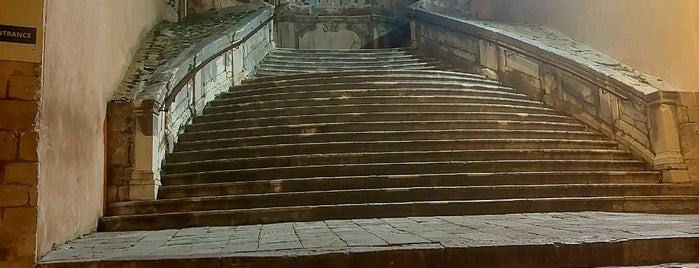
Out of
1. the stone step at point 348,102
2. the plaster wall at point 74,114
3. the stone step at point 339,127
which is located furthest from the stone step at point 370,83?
the plaster wall at point 74,114

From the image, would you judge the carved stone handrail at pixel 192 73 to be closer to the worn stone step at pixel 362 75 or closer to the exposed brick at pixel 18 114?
the worn stone step at pixel 362 75

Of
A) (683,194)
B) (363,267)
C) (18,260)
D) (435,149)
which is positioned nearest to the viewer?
(363,267)

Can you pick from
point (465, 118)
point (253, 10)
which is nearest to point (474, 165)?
point (465, 118)

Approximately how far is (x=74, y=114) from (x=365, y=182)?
282cm

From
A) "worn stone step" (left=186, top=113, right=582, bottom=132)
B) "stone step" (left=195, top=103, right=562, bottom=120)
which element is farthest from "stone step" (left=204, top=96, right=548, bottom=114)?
"worn stone step" (left=186, top=113, right=582, bottom=132)

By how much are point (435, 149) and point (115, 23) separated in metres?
4.00

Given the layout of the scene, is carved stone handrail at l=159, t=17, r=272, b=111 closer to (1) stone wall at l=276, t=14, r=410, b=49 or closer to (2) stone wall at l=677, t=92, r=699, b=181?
(1) stone wall at l=276, t=14, r=410, b=49

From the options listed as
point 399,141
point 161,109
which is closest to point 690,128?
point 399,141

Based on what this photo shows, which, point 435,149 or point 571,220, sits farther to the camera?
point 435,149

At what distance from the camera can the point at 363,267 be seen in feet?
10.1

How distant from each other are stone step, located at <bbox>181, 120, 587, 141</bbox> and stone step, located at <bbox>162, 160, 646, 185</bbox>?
0.87 m

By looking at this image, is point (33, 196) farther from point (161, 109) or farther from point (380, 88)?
point (380, 88)

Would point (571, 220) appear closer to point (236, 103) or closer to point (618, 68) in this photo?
point (618, 68)

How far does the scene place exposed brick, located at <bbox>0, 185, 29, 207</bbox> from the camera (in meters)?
3.47
